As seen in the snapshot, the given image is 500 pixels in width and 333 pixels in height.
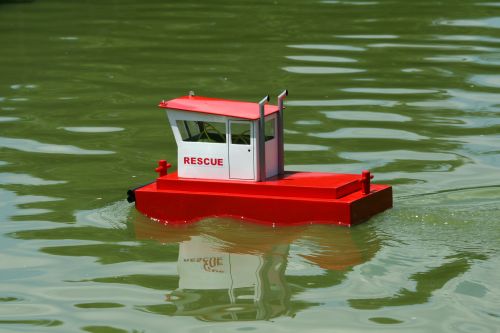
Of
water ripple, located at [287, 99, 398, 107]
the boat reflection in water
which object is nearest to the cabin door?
the boat reflection in water

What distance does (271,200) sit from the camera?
1283cm

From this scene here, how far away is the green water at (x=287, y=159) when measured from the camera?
35.9 ft

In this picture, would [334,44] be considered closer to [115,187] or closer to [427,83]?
[427,83]

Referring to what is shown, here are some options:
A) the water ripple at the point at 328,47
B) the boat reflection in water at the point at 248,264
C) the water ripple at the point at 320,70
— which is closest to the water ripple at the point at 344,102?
the water ripple at the point at 320,70

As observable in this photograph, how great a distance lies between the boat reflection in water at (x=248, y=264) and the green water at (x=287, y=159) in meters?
0.02

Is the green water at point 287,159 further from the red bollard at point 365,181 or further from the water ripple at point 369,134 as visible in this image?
the red bollard at point 365,181

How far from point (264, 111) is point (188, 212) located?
126cm

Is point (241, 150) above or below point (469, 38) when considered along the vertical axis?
below

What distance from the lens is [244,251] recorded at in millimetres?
12375

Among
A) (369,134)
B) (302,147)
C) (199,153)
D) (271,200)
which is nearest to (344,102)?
(369,134)

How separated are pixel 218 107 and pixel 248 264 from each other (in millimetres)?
1944

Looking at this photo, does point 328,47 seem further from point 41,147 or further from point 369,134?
point 41,147

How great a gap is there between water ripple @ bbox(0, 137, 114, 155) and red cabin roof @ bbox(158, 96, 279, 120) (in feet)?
10.3

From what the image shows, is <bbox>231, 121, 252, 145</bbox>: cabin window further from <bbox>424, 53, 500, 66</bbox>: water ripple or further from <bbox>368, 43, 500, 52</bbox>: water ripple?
<bbox>368, 43, 500, 52</bbox>: water ripple
